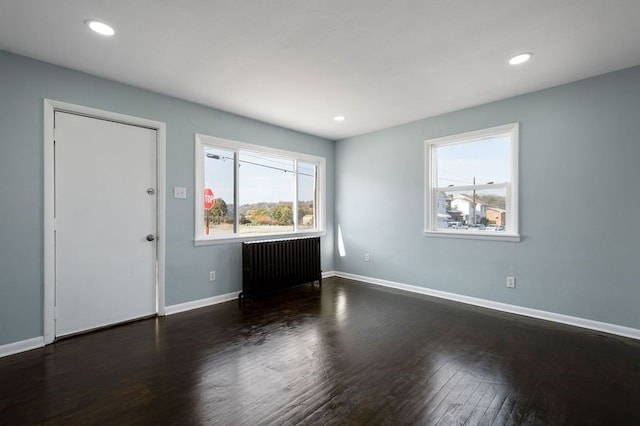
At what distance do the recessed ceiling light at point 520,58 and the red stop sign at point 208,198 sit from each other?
11.9 ft

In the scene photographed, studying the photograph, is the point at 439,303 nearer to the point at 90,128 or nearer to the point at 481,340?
the point at 481,340

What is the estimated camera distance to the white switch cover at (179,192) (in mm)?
3688

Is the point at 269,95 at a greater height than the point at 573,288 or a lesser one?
greater

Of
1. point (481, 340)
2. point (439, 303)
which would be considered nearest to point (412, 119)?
point (439, 303)

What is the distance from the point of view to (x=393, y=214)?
4855mm

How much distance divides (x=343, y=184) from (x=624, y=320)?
3.97 meters

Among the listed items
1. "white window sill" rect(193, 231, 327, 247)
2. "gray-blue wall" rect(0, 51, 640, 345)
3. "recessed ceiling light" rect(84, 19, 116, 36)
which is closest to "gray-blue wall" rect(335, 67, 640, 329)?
"gray-blue wall" rect(0, 51, 640, 345)

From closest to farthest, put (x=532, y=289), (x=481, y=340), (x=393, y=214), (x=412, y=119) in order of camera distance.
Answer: (x=481, y=340) → (x=532, y=289) → (x=412, y=119) → (x=393, y=214)

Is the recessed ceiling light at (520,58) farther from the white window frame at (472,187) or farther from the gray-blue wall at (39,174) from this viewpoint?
the gray-blue wall at (39,174)

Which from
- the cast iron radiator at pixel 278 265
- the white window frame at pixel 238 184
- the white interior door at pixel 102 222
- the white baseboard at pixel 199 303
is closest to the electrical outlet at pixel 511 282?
the cast iron radiator at pixel 278 265

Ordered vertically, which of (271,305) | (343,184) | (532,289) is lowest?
(271,305)

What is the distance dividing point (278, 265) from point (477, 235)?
2.72 metres

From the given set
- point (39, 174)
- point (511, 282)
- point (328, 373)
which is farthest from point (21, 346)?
point (511, 282)

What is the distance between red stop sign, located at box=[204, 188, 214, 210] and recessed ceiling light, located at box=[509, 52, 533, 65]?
3.63 m
